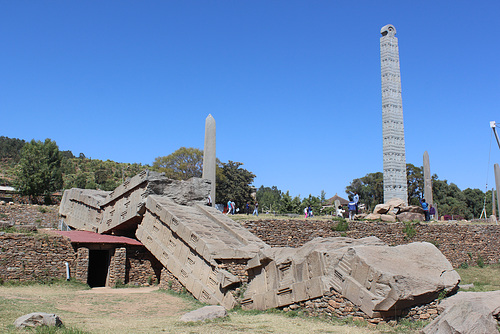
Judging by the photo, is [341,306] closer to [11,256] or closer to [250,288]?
[250,288]

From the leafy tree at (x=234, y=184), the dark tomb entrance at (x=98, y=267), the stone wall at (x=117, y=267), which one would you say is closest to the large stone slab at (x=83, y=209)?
the dark tomb entrance at (x=98, y=267)

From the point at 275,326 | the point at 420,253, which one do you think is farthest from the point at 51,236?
the point at 420,253

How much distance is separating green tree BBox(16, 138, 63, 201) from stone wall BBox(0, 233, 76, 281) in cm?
2379

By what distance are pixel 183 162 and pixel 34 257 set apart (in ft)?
104

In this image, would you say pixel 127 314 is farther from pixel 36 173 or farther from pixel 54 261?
pixel 36 173

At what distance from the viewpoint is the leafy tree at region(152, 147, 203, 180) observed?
1741 inches

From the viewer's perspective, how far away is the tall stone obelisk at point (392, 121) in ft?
90.1

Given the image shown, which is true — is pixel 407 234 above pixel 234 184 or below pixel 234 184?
below

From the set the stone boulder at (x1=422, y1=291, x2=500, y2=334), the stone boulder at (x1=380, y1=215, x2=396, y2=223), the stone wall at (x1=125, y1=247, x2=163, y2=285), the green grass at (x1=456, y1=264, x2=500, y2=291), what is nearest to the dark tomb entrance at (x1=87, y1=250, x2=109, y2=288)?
the stone wall at (x1=125, y1=247, x2=163, y2=285)


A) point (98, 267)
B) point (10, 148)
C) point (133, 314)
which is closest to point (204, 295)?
point (133, 314)

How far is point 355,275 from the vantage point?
27.8ft

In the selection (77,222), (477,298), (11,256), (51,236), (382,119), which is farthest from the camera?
(382,119)

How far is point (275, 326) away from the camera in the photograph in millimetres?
8234

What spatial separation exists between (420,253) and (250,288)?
4346mm
